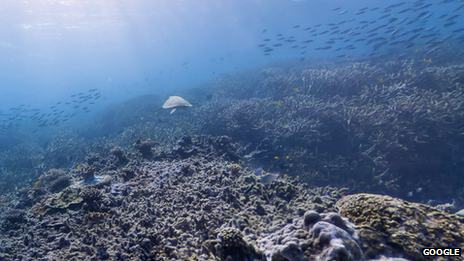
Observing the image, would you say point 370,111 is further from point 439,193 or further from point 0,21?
point 0,21

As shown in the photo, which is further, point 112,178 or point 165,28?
point 165,28

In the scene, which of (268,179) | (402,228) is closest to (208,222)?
→ (268,179)

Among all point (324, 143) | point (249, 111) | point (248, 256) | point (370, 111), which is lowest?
point (324, 143)

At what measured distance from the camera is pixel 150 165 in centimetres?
629

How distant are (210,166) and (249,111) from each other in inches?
225

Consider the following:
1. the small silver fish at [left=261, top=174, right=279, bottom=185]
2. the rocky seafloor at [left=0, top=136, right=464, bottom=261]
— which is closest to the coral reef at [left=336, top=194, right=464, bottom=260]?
the rocky seafloor at [left=0, top=136, right=464, bottom=261]

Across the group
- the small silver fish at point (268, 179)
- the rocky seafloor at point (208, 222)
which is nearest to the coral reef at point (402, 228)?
the rocky seafloor at point (208, 222)

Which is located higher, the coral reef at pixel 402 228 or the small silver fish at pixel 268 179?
the coral reef at pixel 402 228

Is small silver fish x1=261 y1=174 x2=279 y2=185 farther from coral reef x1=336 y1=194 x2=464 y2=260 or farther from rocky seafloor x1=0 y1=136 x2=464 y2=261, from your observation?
coral reef x1=336 y1=194 x2=464 y2=260

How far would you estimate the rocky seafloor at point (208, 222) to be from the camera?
2195mm

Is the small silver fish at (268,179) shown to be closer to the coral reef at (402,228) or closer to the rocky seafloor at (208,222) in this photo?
the rocky seafloor at (208,222)

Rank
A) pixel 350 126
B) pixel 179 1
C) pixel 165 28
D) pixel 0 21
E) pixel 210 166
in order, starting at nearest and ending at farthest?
1. pixel 210 166
2. pixel 350 126
3. pixel 0 21
4. pixel 179 1
5. pixel 165 28

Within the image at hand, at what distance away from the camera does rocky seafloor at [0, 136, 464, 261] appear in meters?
2.20

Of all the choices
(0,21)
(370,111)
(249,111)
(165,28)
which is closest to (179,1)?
(165,28)
